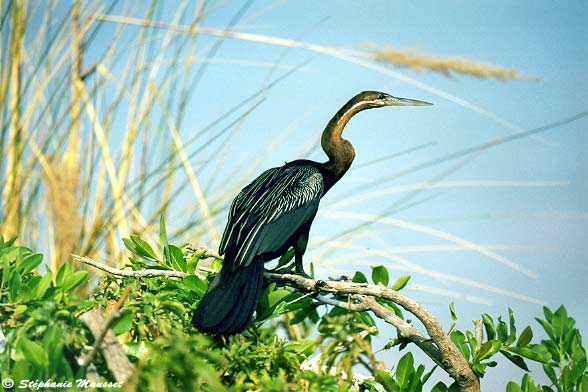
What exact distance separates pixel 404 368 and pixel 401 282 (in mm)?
254

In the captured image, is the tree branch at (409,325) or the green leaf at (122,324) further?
the tree branch at (409,325)

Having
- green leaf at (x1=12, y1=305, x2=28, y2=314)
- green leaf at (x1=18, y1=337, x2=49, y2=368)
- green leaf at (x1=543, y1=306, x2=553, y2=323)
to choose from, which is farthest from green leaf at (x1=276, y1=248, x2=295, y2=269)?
green leaf at (x1=18, y1=337, x2=49, y2=368)

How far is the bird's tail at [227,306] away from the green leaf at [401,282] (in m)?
0.40

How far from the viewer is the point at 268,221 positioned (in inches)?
69.6

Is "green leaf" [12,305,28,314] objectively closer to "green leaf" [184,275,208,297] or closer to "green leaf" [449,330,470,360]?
A: "green leaf" [184,275,208,297]

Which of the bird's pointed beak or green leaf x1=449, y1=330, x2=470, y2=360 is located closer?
green leaf x1=449, y1=330, x2=470, y2=360

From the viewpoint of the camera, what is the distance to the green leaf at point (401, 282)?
1.76 metres

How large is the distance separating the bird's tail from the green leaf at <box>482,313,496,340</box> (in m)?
0.55

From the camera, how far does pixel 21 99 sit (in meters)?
2.88

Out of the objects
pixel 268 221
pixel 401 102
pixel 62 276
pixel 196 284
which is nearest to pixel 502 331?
pixel 268 221

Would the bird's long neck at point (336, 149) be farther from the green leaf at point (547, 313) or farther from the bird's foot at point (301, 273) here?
the green leaf at point (547, 313)

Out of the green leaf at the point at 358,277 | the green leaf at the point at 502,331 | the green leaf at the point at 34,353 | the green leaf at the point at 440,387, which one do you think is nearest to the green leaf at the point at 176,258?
the green leaf at the point at 358,277

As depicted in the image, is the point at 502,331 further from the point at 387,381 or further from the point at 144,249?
the point at 144,249

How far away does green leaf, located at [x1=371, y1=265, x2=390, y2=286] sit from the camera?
1746 mm
